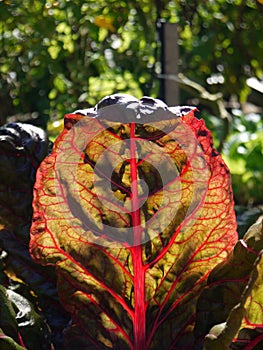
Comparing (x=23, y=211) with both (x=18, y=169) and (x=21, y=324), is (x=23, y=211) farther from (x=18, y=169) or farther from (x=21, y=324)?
(x=21, y=324)

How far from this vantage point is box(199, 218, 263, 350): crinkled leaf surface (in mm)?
698

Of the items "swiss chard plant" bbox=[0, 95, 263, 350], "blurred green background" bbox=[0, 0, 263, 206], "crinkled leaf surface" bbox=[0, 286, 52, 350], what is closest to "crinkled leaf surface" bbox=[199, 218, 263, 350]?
"swiss chard plant" bbox=[0, 95, 263, 350]

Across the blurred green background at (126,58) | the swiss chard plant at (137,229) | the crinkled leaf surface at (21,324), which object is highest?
the blurred green background at (126,58)

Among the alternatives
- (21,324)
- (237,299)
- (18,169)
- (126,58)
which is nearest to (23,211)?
(18,169)

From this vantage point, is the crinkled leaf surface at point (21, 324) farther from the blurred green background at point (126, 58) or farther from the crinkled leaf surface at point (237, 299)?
the blurred green background at point (126, 58)

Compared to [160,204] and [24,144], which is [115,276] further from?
[24,144]

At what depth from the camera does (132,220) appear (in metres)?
0.89

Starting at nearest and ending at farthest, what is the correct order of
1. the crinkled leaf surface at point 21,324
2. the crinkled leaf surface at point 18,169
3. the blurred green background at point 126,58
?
the crinkled leaf surface at point 21,324 < the crinkled leaf surface at point 18,169 < the blurred green background at point 126,58

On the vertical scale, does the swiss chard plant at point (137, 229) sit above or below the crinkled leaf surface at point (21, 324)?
above

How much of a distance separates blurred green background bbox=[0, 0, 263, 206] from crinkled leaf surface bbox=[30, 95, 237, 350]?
0.79m

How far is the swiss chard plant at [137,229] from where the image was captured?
2.80 feet

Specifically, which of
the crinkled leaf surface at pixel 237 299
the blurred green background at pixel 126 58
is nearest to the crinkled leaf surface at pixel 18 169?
the crinkled leaf surface at pixel 237 299

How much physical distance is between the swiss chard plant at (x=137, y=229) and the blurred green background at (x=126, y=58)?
790 millimetres

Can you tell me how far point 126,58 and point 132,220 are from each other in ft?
8.07
